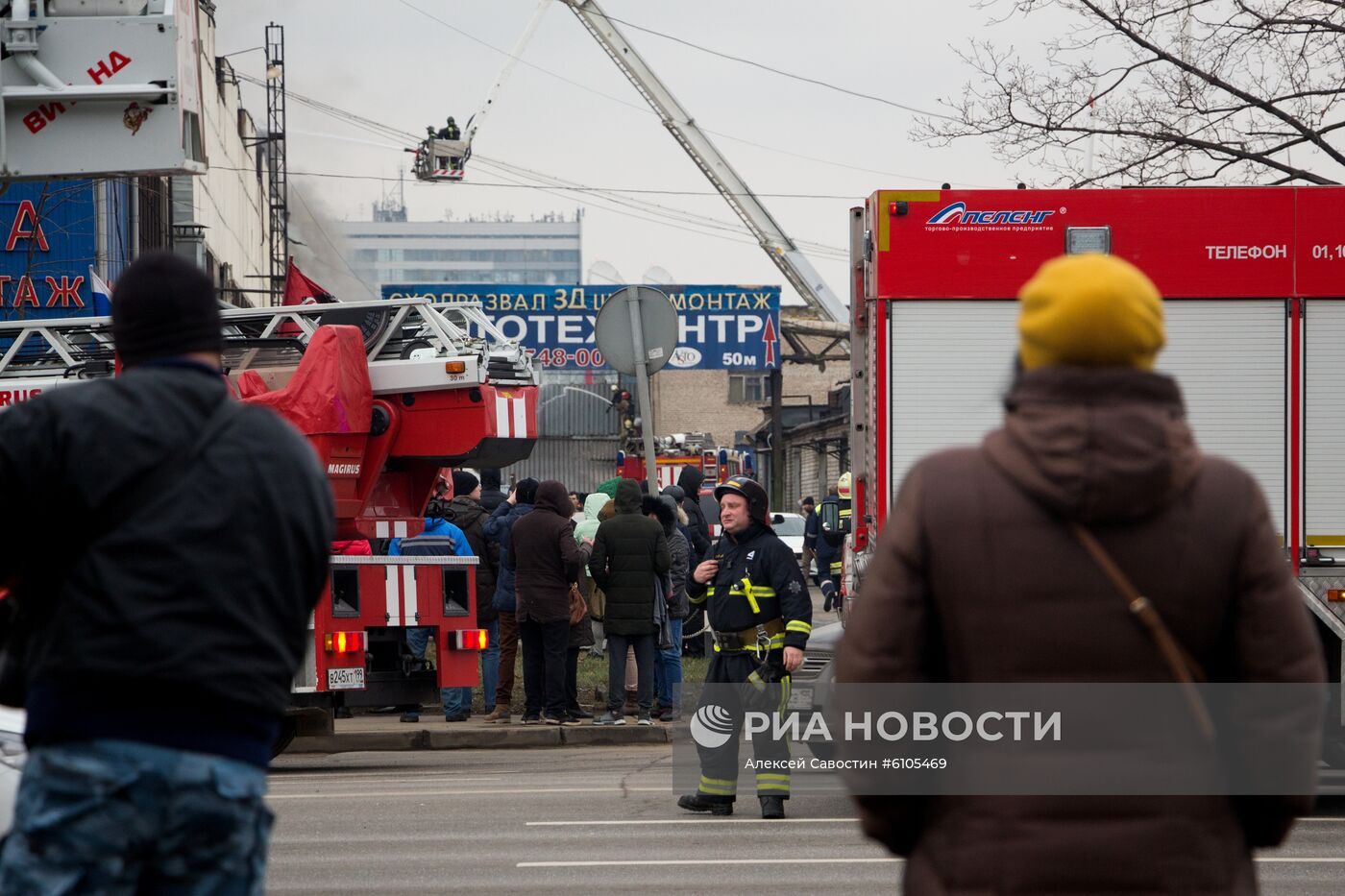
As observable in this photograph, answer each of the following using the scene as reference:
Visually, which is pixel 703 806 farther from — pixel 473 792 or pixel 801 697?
pixel 473 792

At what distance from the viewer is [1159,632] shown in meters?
2.88

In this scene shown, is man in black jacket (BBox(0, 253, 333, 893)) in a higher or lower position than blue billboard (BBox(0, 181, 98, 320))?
lower

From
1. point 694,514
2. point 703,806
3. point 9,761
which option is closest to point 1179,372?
point 703,806

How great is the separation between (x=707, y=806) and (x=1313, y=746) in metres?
7.08

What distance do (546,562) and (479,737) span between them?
4.73ft

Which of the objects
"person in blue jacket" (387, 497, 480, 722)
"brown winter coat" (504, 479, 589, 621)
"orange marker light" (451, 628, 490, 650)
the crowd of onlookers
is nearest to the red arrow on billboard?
the crowd of onlookers

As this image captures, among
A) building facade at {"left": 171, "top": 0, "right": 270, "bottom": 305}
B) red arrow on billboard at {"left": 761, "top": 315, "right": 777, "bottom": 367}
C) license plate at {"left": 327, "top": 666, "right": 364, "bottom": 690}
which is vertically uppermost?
building facade at {"left": 171, "top": 0, "right": 270, "bottom": 305}

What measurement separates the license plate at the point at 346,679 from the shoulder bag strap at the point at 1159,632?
9.53 meters

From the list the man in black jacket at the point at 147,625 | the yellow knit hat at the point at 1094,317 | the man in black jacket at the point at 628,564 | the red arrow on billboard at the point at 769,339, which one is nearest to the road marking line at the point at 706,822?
the man in black jacket at the point at 628,564

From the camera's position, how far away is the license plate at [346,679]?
11.9 metres

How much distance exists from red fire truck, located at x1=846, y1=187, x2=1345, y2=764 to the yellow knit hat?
706 centimetres

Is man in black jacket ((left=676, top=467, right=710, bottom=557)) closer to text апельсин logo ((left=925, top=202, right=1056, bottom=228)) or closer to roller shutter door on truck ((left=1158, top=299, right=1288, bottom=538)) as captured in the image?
text апельсин logo ((left=925, top=202, right=1056, bottom=228))

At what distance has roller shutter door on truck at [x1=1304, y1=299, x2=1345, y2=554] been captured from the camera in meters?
9.95

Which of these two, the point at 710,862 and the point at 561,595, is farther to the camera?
the point at 561,595
